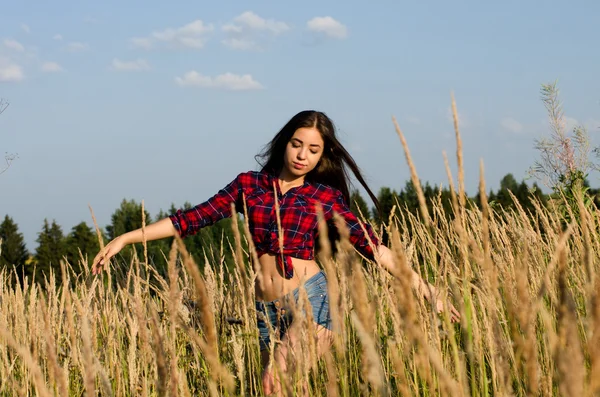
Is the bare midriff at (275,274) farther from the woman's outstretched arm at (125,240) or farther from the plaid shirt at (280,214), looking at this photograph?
the woman's outstretched arm at (125,240)

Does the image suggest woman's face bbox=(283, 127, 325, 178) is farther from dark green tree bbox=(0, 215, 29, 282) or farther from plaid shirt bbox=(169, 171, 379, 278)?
dark green tree bbox=(0, 215, 29, 282)

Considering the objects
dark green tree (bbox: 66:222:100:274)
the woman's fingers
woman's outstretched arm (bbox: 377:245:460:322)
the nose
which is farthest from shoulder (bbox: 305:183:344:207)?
dark green tree (bbox: 66:222:100:274)

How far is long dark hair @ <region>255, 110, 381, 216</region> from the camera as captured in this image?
11.2ft

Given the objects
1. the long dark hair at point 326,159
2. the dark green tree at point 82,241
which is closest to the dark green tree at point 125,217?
the dark green tree at point 82,241

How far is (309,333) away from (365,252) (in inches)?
70.4

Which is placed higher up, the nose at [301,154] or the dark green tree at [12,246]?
the dark green tree at [12,246]

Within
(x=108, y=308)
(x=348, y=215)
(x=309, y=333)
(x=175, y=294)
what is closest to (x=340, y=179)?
(x=348, y=215)

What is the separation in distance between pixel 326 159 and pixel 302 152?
368mm

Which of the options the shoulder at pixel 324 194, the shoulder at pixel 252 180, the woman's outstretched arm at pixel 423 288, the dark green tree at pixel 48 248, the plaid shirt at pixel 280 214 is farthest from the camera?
the dark green tree at pixel 48 248

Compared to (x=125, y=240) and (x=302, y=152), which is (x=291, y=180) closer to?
(x=302, y=152)

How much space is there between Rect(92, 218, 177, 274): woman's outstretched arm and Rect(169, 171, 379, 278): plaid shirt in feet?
0.38

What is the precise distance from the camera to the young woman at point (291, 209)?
2891 mm

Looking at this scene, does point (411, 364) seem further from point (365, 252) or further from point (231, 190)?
point (231, 190)

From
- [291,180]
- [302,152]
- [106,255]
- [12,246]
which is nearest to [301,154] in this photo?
[302,152]
